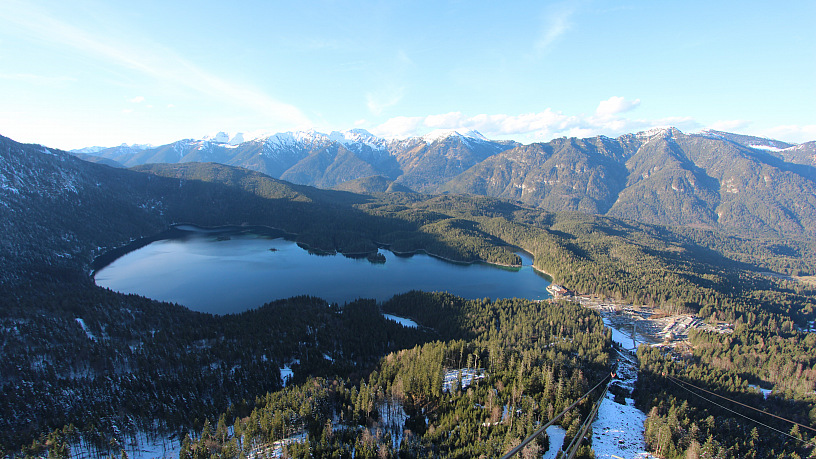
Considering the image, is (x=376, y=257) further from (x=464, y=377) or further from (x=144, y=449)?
(x=144, y=449)

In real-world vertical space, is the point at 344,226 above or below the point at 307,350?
above

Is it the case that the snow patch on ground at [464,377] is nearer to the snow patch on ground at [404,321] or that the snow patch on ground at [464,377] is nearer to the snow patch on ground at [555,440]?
the snow patch on ground at [555,440]

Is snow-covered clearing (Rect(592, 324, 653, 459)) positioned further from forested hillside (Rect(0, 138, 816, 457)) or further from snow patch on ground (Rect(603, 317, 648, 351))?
snow patch on ground (Rect(603, 317, 648, 351))

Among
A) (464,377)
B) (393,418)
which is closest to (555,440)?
(464,377)

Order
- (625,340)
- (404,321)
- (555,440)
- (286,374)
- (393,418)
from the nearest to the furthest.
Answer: (555,440)
(393,418)
(286,374)
(625,340)
(404,321)

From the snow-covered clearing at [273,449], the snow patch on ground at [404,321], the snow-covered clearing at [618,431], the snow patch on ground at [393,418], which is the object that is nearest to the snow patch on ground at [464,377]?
the snow patch on ground at [393,418]

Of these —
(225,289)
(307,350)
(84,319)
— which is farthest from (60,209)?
(307,350)

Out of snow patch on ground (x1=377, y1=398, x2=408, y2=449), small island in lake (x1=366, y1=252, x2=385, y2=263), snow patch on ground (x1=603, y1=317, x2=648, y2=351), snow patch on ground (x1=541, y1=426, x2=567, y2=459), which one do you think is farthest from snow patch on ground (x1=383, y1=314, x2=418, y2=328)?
small island in lake (x1=366, y1=252, x2=385, y2=263)

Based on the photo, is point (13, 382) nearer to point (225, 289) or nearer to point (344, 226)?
point (225, 289)

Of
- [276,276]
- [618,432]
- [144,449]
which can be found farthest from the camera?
[276,276]
